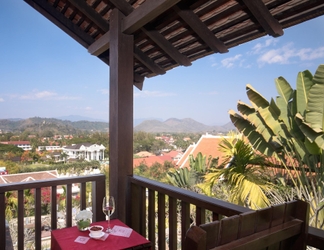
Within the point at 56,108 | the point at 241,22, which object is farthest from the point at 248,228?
the point at 56,108

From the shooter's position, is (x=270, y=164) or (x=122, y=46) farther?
(x=270, y=164)

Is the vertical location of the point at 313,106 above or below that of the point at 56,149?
above

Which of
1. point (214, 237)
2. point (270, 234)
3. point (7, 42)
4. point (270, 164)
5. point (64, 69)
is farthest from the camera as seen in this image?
point (64, 69)

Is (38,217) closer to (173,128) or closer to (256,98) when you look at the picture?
(256,98)

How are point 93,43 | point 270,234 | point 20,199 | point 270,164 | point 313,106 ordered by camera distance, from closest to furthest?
1. point 270,234
2. point 20,199
3. point 93,43
4. point 313,106
5. point 270,164

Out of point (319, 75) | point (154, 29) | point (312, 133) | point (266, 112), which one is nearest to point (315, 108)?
point (312, 133)

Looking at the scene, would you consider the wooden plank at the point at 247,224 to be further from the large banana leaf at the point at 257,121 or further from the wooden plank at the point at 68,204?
the large banana leaf at the point at 257,121

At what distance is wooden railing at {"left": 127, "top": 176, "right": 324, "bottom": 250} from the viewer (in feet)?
4.59

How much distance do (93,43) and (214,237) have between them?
9.81 feet

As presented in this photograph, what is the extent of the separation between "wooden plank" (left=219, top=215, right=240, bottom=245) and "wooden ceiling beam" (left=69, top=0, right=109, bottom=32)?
2.70 meters

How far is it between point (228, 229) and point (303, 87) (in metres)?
4.01

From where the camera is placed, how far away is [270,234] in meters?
0.79

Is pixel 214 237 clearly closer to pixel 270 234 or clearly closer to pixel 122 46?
pixel 270 234

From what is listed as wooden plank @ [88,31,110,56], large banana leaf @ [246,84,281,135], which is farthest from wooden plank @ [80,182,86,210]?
large banana leaf @ [246,84,281,135]
